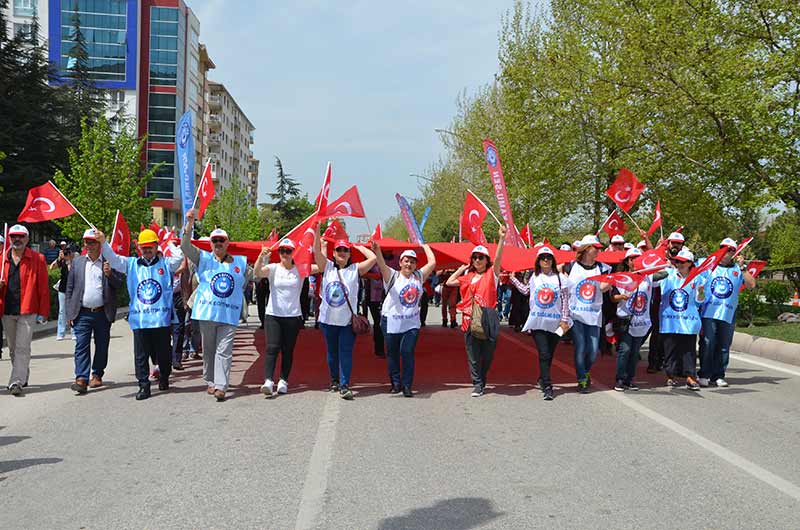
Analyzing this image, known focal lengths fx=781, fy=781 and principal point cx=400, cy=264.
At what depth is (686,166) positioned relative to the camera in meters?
21.5

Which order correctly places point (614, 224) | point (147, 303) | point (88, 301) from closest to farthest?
point (147, 303) → point (88, 301) → point (614, 224)

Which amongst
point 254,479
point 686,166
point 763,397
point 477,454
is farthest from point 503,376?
point 686,166

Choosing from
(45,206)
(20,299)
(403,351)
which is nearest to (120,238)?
(45,206)

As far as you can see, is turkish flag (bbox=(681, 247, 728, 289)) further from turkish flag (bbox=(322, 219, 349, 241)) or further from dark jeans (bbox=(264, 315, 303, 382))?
dark jeans (bbox=(264, 315, 303, 382))

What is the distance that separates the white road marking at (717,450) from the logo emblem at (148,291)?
17.6ft

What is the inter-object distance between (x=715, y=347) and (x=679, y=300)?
0.99 meters

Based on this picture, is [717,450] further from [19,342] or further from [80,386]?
[19,342]

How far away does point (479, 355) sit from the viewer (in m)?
9.22

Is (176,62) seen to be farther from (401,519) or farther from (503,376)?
(401,519)

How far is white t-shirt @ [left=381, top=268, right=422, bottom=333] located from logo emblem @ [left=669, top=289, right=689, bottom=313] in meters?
3.28

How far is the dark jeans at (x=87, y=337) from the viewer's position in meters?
8.96

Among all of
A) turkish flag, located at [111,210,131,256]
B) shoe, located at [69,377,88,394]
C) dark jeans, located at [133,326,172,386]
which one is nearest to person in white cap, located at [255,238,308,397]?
dark jeans, located at [133,326,172,386]

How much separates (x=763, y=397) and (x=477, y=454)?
4.91 m

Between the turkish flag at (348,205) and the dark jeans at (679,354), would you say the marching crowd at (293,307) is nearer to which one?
the dark jeans at (679,354)
